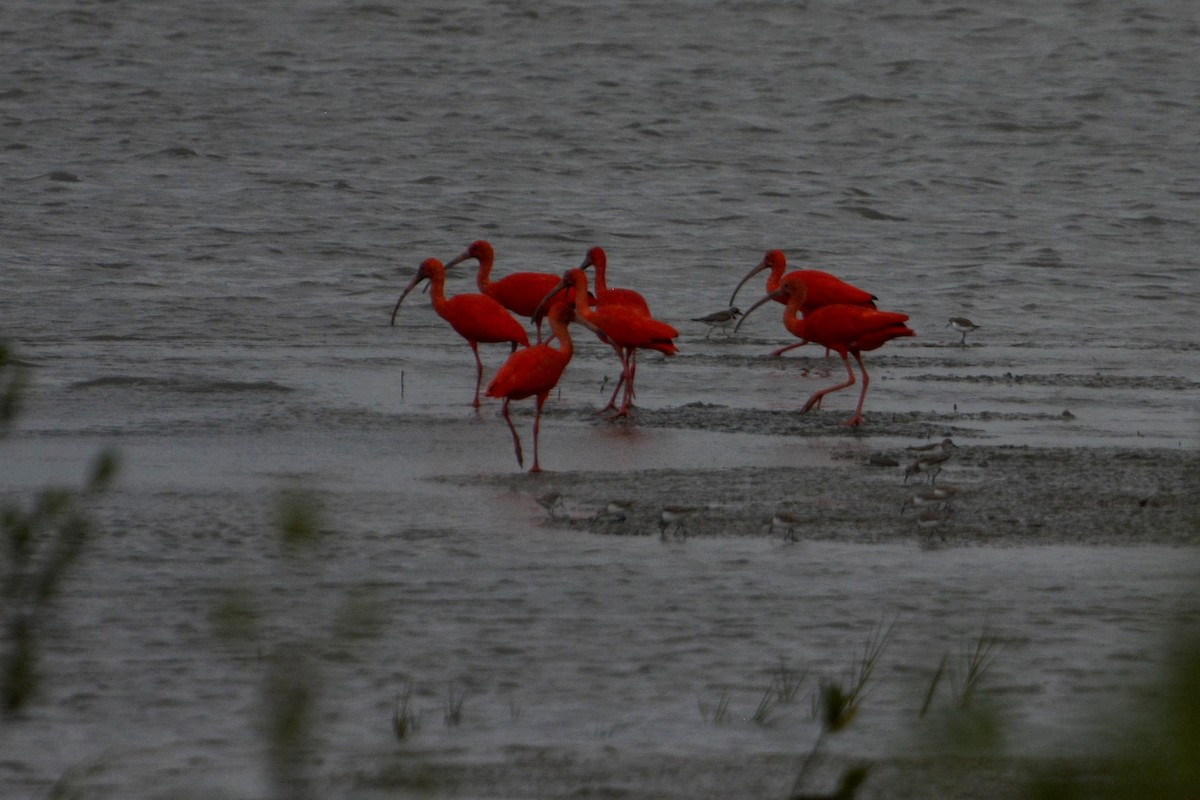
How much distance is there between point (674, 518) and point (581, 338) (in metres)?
7.14

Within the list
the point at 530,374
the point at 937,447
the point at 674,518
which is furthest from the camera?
the point at 530,374

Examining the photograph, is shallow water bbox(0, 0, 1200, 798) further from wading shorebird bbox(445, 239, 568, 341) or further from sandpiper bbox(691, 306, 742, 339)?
wading shorebird bbox(445, 239, 568, 341)

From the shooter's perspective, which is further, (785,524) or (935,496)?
(935,496)

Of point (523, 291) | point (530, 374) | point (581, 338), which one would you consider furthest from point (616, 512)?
point (581, 338)

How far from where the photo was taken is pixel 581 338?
1309cm

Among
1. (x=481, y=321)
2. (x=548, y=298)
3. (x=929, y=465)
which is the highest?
(x=929, y=465)

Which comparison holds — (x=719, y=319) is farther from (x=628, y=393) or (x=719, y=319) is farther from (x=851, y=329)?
(x=628, y=393)

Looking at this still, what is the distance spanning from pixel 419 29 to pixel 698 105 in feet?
19.7

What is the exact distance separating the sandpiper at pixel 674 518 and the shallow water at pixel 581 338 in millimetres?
121

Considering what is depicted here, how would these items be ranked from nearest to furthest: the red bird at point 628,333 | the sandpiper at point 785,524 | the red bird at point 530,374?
the sandpiper at point 785,524 < the red bird at point 530,374 < the red bird at point 628,333

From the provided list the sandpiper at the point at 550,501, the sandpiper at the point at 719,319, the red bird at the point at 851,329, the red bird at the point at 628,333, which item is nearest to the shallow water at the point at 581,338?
the sandpiper at the point at 550,501

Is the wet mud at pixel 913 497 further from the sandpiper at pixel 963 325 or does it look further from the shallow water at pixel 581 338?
the sandpiper at pixel 963 325

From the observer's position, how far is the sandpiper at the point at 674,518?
597 cm

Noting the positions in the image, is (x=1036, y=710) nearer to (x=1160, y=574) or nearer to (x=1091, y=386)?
(x=1160, y=574)
